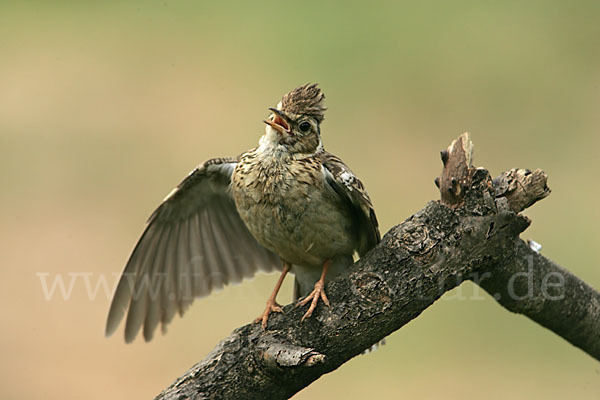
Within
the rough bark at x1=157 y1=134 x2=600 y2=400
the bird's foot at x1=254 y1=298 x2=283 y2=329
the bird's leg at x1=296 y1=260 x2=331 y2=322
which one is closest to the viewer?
the rough bark at x1=157 y1=134 x2=600 y2=400

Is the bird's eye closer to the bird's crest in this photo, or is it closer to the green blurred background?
the bird's crest

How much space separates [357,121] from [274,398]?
7039 millimetres

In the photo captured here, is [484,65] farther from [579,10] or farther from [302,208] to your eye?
[302,208]

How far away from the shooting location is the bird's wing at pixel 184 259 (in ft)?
19.0

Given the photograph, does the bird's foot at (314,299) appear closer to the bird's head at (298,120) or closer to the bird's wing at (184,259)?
the bird's head at (298,120)

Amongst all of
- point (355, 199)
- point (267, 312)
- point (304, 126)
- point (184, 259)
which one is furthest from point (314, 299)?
point (184, 259)

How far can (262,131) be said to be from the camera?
10.8 m

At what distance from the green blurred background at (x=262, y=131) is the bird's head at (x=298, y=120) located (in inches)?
135

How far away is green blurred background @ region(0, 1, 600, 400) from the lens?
338 inches

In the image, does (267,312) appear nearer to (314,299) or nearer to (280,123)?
(314,299)

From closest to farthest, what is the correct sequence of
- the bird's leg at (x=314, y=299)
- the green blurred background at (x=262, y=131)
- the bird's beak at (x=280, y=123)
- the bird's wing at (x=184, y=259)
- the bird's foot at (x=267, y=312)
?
1. the bird's leg at (x=314, y=299)
2. the bird's foot at (x=267, y=312)
3. the bird's beak at (x=280, y=123)
4. the bird's wing at (x=184, y=259)
5. the green blurred background at (x=262, y=131)

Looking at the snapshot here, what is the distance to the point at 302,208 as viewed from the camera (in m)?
4.78

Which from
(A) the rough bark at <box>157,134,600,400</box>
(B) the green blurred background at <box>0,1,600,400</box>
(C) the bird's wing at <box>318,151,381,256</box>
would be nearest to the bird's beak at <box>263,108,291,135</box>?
(C) the bird's wing at <box>318,151,381,256</box>

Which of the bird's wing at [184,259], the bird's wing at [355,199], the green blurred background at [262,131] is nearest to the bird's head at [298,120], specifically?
the bird's wing at [355,199]
